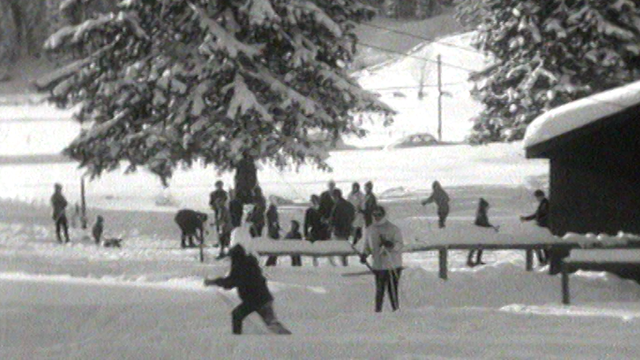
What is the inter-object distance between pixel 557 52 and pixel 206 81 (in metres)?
19.5

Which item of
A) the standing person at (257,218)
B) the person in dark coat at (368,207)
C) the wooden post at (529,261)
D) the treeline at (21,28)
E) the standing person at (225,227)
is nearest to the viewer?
the wooden post at (529,261)

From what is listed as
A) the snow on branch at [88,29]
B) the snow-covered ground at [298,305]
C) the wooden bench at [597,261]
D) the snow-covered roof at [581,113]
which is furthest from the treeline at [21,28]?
the wooden bench at [597,261]

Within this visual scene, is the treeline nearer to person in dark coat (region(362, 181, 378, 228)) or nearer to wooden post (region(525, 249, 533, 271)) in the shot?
person in dark coat (region(362, 181, 378, 228))

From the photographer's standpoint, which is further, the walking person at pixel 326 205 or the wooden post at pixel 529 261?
the walking person at pixel 326 205

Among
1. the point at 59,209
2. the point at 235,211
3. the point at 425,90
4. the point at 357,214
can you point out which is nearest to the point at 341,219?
the point at 357,214

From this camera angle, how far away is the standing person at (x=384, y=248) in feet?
43.1

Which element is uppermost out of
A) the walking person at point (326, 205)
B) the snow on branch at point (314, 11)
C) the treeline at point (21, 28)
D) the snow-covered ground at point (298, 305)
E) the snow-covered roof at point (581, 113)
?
the treeline at point (21, 28)

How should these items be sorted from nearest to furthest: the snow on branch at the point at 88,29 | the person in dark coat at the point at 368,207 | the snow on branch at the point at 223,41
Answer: the person in dark coat at the point at 368,207
the snow on branch at the point at 223,41
the snow on branch at the point at 88,29

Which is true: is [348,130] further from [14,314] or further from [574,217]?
[14,314]

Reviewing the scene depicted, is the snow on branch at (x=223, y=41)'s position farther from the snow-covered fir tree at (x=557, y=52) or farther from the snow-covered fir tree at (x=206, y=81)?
the snow-covered fir tree at (x=557, y=52)

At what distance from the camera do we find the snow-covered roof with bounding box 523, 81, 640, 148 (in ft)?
56.5

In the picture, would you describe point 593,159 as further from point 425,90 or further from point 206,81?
point 425,90

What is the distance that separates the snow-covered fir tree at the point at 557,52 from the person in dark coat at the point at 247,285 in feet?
95.7

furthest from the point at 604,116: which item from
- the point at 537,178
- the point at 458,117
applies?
the point at 458,117
